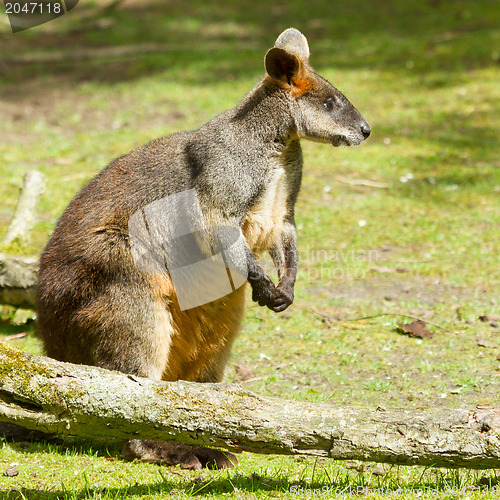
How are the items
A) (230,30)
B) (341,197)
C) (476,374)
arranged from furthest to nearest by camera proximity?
(230,30) < (341,197) < (476,374)

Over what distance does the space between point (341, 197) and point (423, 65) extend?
16.5 feet

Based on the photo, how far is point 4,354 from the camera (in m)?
2.82

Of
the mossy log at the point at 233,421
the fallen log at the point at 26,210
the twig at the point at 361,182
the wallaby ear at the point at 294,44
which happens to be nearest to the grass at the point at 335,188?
the twig at the point at 361,182

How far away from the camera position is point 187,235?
383cm

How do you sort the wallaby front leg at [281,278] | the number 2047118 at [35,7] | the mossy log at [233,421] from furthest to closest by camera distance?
the number 2047118 at [35,7] → the wallaby front leg at [281,278] → the mossy log at [233,421]

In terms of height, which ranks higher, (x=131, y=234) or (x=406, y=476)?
(x=131, y=234)

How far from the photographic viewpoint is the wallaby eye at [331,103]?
13.2ft

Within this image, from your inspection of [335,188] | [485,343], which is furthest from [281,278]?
[335,188]

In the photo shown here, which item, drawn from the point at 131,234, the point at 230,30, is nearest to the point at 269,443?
the point at 131,234

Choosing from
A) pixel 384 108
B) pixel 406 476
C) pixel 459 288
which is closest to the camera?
pixel 406 476

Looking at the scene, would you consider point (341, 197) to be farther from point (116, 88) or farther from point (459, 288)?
point (116, 88)
